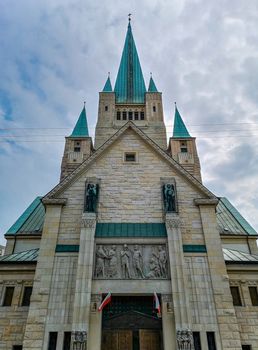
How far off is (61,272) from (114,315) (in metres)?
3.77

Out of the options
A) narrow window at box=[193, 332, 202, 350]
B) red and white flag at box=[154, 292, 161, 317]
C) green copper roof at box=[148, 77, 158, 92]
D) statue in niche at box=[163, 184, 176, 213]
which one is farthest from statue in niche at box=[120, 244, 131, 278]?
green copper roof at box=[148, 77, 158, 92]

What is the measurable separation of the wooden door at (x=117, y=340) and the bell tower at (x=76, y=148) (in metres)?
31.6

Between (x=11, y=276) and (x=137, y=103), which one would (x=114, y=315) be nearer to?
(x=11, y=276)

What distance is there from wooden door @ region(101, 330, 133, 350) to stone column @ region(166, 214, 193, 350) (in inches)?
105

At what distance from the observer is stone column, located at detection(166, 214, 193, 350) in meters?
13.9

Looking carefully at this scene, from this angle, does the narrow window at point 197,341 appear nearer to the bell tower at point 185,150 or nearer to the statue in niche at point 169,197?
the statue in niche at point 169,197

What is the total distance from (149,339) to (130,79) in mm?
53059

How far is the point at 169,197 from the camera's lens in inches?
709

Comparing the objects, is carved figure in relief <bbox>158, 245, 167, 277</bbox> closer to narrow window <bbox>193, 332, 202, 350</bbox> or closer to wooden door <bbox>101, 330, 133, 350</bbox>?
narrow window <bbox>193, 332, 202, 350</bbox>

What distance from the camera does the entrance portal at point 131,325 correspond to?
48.0 ft

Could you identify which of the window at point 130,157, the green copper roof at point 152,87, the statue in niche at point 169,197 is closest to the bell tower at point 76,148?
the green copper roof at point 152,87

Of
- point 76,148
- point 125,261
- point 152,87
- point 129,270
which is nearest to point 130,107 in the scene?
point 152,87

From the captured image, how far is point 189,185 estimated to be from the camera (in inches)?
756

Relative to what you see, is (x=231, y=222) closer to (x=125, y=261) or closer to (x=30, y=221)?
(x=125, y=261)
